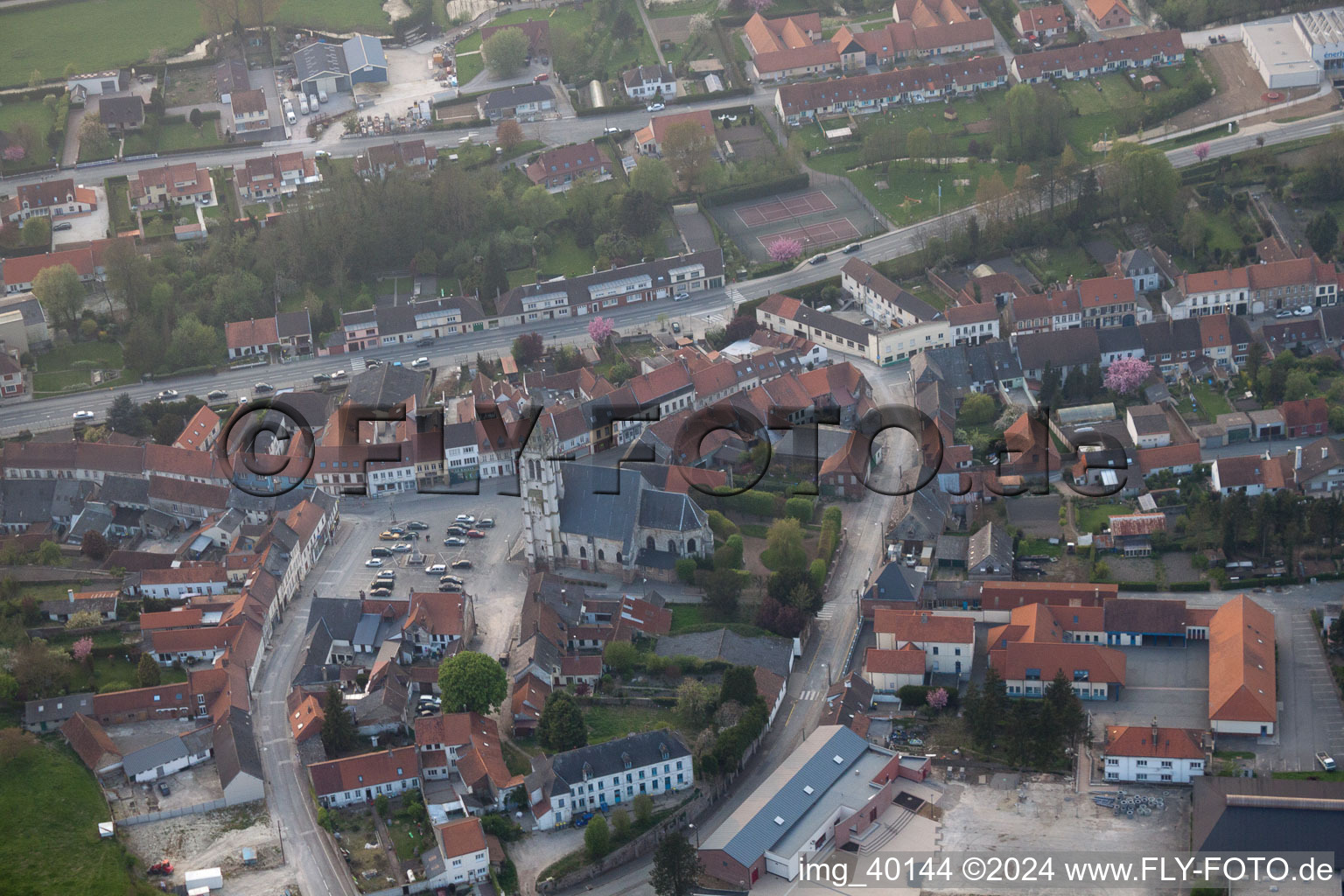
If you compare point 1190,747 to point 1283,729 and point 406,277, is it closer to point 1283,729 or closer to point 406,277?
point 1283,729

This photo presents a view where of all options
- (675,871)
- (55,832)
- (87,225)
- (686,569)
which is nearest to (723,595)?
(686,569)

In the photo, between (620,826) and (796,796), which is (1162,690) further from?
(620,826)

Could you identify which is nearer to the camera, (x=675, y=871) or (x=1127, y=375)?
(x=675, y=871)

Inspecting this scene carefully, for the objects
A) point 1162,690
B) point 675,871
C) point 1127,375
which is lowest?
point 675,871

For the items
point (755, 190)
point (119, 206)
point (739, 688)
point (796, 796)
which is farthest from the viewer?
point (119, 206)

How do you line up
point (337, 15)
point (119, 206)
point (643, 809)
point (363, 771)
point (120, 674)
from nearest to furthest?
point (643, 809) < point (363, 771) < point (120, 674) < point (119, 206) < point (337, 15)

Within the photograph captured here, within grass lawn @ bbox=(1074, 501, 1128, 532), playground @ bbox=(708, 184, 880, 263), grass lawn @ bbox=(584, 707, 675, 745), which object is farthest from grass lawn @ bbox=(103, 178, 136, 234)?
grass lawn @ bbox=(1074, 501, 1128, 532)

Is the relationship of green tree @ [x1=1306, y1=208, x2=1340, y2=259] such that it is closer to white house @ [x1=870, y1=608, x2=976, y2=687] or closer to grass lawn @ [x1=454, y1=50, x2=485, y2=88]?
white house @ [x1=870, y1=608, x2=976, y2=687]

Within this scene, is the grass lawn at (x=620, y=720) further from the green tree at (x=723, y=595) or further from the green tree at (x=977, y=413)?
the green tree at (x=977, y=413)
